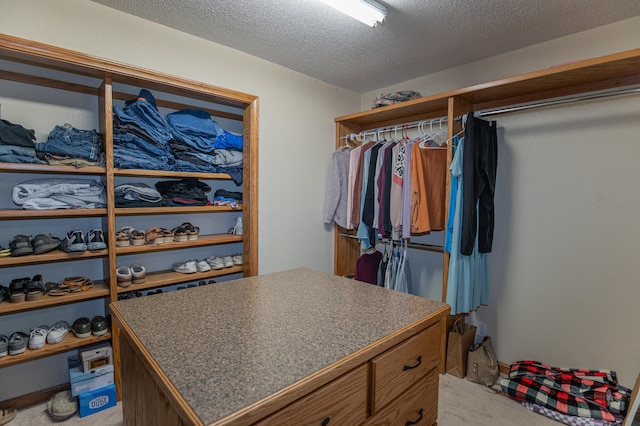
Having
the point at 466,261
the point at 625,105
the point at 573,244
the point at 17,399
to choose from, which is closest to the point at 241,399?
the point at 466,261

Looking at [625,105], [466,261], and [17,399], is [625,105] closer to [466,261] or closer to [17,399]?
[466,261]

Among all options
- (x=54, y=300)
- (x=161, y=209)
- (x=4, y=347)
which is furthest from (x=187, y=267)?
(x=4, y=347)

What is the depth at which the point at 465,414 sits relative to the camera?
1959 millimetres

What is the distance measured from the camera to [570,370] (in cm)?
218

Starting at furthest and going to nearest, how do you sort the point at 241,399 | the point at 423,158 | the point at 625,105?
1. the point at 423,158
2. the point at 625,105
3. the point at 241,399

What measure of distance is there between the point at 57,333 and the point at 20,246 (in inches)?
21.7

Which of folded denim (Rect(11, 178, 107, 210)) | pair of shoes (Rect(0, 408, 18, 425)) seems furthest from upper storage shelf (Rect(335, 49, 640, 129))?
pair of shoes (Rect(0, 408, 18, 425))

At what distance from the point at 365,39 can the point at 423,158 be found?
994 mm

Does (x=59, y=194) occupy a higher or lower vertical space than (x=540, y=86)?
lower

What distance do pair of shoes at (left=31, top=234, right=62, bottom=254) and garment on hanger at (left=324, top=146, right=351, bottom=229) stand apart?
2.19 metres

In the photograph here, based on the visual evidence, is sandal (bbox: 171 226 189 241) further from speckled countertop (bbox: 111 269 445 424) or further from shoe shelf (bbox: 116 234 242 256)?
speckled countertop (bbox: 111 269 445 424)

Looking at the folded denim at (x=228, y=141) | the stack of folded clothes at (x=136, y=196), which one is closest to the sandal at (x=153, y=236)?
the stack of folded clothes at (x=136, y=196)

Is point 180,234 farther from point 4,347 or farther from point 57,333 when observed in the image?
point 4,347

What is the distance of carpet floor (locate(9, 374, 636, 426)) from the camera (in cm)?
186
